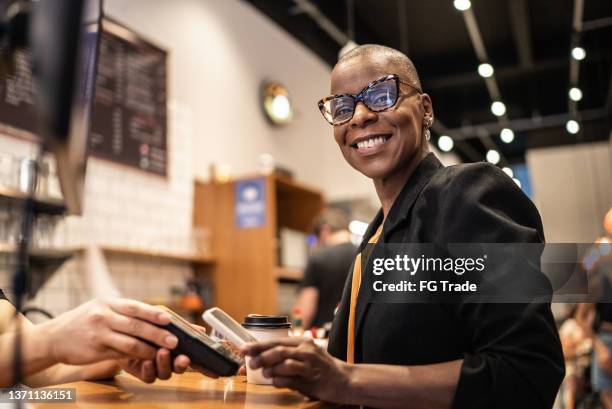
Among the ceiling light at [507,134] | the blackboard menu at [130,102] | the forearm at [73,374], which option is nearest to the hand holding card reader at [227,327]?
the forearm at [73,374]

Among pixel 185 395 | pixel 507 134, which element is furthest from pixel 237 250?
pixel 185 395

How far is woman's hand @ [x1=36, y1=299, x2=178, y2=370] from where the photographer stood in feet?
2.91

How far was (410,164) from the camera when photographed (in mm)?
1312

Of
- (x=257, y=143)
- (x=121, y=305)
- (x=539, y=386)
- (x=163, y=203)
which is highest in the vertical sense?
(x=257, y=143)

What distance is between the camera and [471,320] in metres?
0.97

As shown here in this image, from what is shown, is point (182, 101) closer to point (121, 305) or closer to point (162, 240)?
point (162, 240)

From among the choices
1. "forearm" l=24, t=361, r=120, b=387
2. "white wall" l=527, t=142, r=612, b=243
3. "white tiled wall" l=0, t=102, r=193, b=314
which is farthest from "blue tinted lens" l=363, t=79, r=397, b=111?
"white wall" l=527, t=142, r=612, b=243

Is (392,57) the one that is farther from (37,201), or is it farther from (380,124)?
Answer: (37,201)

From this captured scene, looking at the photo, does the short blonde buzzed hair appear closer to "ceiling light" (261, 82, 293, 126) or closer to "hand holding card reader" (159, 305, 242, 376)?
"hand holding card reader" (159, 305, 242, 376)

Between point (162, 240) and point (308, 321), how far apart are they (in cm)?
119

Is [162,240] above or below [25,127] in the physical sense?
below

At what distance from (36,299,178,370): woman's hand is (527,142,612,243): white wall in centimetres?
632

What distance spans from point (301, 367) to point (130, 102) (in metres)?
3.44

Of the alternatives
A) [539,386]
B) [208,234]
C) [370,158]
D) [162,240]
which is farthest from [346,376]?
[208,234]
